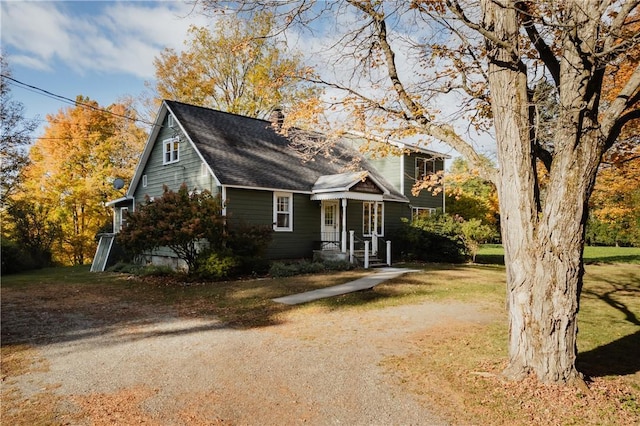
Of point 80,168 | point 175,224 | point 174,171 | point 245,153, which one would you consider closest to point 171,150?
point 174,171

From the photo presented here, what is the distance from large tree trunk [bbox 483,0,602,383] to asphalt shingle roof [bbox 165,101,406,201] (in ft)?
33.3

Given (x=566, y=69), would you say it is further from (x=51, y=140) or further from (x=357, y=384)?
(x=51, y=140)

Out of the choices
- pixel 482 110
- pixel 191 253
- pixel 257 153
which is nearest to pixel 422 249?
pixel 257 153

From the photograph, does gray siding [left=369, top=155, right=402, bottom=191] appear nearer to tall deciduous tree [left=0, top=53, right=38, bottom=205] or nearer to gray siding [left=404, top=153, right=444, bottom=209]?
gray siding [left=404, top=153, right=444, bottom=209]

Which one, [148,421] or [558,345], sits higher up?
[558,345]

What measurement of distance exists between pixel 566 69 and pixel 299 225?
45.0ft

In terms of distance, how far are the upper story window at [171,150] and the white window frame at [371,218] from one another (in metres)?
9.26

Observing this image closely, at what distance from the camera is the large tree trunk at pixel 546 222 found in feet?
14.6

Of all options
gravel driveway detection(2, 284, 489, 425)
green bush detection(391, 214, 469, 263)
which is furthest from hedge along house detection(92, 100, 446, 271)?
gravel driveway detection(2, 284, 489, 425)

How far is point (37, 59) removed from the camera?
15.6 metres

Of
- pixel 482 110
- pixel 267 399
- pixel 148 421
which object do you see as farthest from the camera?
pixel 482 110

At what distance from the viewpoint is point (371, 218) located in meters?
20.3

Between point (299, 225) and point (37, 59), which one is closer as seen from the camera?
point (37, 59)

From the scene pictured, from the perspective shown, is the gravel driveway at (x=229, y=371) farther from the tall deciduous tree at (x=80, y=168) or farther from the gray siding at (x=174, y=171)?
the tall deciduous tree at (x=80, y=168)
